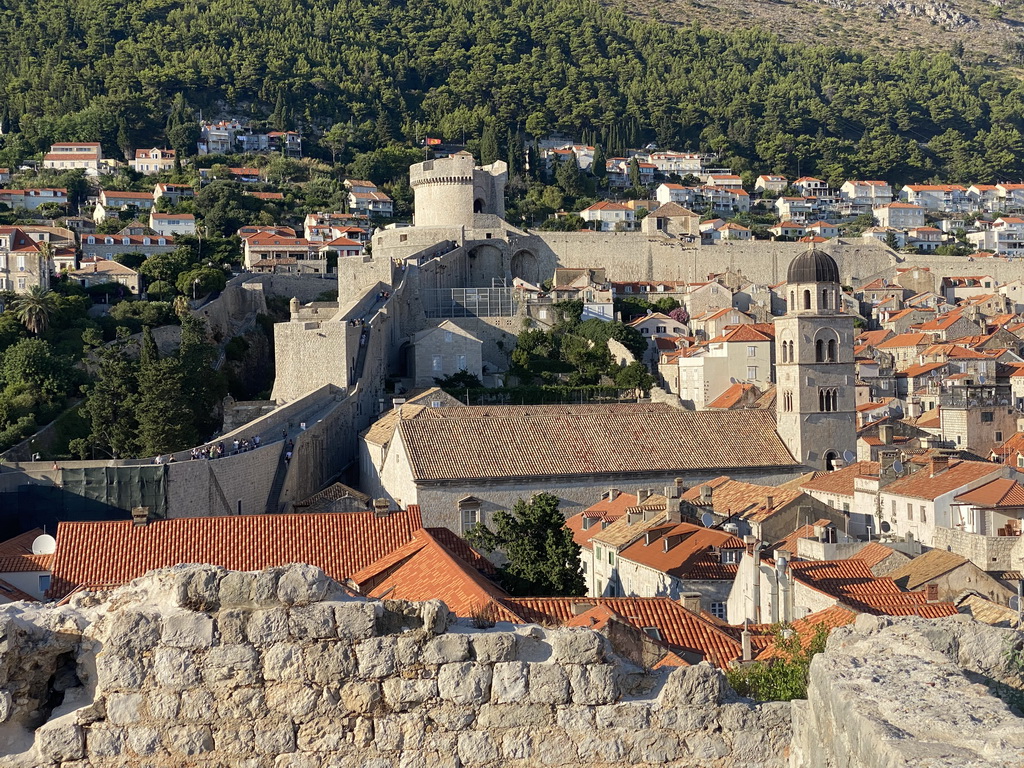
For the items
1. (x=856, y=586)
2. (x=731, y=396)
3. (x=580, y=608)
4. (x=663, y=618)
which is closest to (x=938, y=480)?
(x=856, y=586)

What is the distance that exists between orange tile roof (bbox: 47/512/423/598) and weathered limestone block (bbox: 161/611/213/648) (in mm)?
14848

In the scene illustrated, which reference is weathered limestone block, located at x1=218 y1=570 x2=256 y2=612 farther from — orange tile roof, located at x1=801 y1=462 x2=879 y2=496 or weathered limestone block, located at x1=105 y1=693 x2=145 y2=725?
orange tile roof, located at x1=801 y1=462 x2=879 y2=496

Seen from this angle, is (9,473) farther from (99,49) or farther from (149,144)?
(99,49)

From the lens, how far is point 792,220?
11025 centimetres

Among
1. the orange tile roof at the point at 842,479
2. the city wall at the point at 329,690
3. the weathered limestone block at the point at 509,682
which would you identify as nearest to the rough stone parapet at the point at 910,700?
the city wall at the point at 329,690

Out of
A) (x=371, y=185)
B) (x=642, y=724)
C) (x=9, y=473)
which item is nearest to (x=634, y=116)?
(x=371, y=185)

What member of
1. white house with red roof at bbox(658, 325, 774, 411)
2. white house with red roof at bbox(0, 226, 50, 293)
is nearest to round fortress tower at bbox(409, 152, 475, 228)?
white house with red roof at bbox(0, 226, 50, 293)

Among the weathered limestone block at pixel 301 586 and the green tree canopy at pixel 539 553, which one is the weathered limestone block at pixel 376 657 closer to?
the weathered limestone block at pixel 301 586

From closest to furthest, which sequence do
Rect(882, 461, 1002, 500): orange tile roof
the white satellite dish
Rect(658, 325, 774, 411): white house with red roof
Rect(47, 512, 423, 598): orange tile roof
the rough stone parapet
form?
the rough stone parapet → Rect(47, 512, 423, 598): orange tile roof → the white satellite dish → Rect(882, 461, 1002, 500): orange tile roof → Rect(658, 325, 774, 411): white house with red roof

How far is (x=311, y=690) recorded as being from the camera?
18.6 feet

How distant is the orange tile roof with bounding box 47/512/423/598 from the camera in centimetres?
2108

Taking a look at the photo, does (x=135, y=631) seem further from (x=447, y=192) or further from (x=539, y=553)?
(x=447, y=192)

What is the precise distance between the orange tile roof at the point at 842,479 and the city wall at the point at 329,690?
28880mm

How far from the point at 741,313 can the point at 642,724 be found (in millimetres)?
61528
